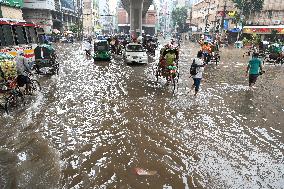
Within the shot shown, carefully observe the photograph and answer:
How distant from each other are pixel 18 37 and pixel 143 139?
482 inches

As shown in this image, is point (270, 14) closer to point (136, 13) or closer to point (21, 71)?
point (136, 13)

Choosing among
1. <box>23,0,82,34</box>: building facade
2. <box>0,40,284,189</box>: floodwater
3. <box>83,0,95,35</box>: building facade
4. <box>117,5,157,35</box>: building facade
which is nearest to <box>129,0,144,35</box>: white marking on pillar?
<box>23,0,82,34</box>: building facade

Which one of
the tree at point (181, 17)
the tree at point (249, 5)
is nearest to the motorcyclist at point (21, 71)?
the tree at point (249, 5)

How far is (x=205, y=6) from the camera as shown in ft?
258

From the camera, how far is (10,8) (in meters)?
44.7

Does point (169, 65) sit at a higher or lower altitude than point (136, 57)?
higher

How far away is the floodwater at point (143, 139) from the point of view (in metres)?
5.27

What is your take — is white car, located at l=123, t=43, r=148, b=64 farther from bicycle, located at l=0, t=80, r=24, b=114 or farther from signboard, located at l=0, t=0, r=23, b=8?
signboard, located at l=0, t=0, r=23, b=8

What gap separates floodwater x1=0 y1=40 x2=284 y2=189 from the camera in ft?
17.3

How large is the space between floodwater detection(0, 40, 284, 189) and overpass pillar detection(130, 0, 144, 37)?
33.9 m

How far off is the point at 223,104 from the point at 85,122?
17.8ft

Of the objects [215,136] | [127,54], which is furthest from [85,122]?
[127,54]

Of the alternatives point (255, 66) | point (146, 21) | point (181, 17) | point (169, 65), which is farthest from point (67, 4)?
point (255, 66)

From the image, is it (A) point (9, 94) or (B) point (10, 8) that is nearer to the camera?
(A) point (9, 94)
